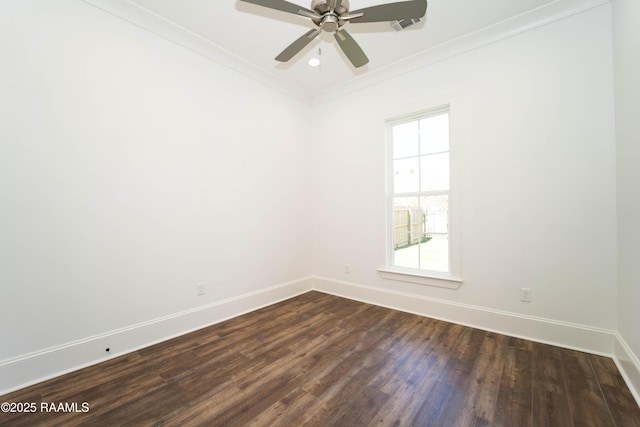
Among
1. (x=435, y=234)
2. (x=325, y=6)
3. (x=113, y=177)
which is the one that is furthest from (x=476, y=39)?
(x=113, y=177)

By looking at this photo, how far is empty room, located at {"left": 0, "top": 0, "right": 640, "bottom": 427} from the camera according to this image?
5.87 ft

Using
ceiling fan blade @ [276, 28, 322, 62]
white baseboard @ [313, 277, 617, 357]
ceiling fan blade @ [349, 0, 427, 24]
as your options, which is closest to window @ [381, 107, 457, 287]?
white baseboard @ [313, 277, 617, 357]

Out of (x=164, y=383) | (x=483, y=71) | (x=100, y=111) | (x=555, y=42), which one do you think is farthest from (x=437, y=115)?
(x=164, y=383)

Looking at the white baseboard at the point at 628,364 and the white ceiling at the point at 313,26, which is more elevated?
the white ceiling at the point at 313,26

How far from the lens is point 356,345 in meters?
2.40

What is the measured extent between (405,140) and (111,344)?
12.3 ft

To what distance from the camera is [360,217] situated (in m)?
3.69

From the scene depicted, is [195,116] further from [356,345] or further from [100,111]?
[356,345]

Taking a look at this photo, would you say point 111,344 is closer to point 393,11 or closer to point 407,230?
point 407,230

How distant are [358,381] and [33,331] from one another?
2396 mm

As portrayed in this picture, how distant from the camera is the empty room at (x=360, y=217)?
70.4 inches

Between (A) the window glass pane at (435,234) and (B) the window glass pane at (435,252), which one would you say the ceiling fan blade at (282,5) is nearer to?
(A) the window glass pane at (435,234)

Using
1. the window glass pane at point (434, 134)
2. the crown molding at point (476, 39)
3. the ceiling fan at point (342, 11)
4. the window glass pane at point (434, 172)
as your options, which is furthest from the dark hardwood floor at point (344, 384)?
the crown molding at point (476, 39)

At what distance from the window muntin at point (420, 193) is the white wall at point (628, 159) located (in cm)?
130
